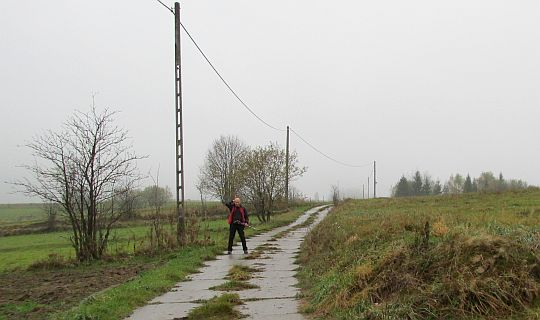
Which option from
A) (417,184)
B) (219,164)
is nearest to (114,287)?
(219,164)

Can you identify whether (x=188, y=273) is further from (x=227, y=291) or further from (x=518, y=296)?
(x=518, y=296)

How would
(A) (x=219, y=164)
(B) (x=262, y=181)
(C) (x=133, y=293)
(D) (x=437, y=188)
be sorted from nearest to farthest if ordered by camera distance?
(C) (x=133, y=293) → (B) (x=262, y=181) → (A) (x=219, y=164) → (D) (x=437, y=188)

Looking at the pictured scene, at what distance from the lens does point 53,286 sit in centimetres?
Answer: 1209

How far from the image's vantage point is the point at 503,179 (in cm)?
10775

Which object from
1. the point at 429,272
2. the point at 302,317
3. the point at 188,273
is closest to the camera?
the point at 429,272

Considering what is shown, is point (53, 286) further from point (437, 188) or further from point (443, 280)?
point (437, 188)

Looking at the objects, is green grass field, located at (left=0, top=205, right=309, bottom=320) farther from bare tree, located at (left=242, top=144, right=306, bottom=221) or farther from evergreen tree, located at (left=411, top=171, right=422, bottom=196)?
evergreen tree, located at (left=411, top=171, right=422, bottom=196)

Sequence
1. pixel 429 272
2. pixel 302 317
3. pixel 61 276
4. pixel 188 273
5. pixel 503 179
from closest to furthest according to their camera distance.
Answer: pixel 429 272
pixel 302 317
pixel 188 273
pixel 61 276
pixel 503 179

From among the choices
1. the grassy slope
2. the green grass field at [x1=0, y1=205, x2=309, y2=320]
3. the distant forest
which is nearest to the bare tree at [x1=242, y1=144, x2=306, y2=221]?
the green grass field at [x1=0, y1=205, x2=309, y2=320]

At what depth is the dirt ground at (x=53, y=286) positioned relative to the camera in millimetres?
9211

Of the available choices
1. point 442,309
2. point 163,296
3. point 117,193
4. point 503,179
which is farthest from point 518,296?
point 503,179

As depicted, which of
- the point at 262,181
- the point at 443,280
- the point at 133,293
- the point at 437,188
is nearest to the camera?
the point at 443,280

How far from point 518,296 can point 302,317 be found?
3037mm

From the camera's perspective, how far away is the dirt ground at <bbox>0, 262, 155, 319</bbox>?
921cm
